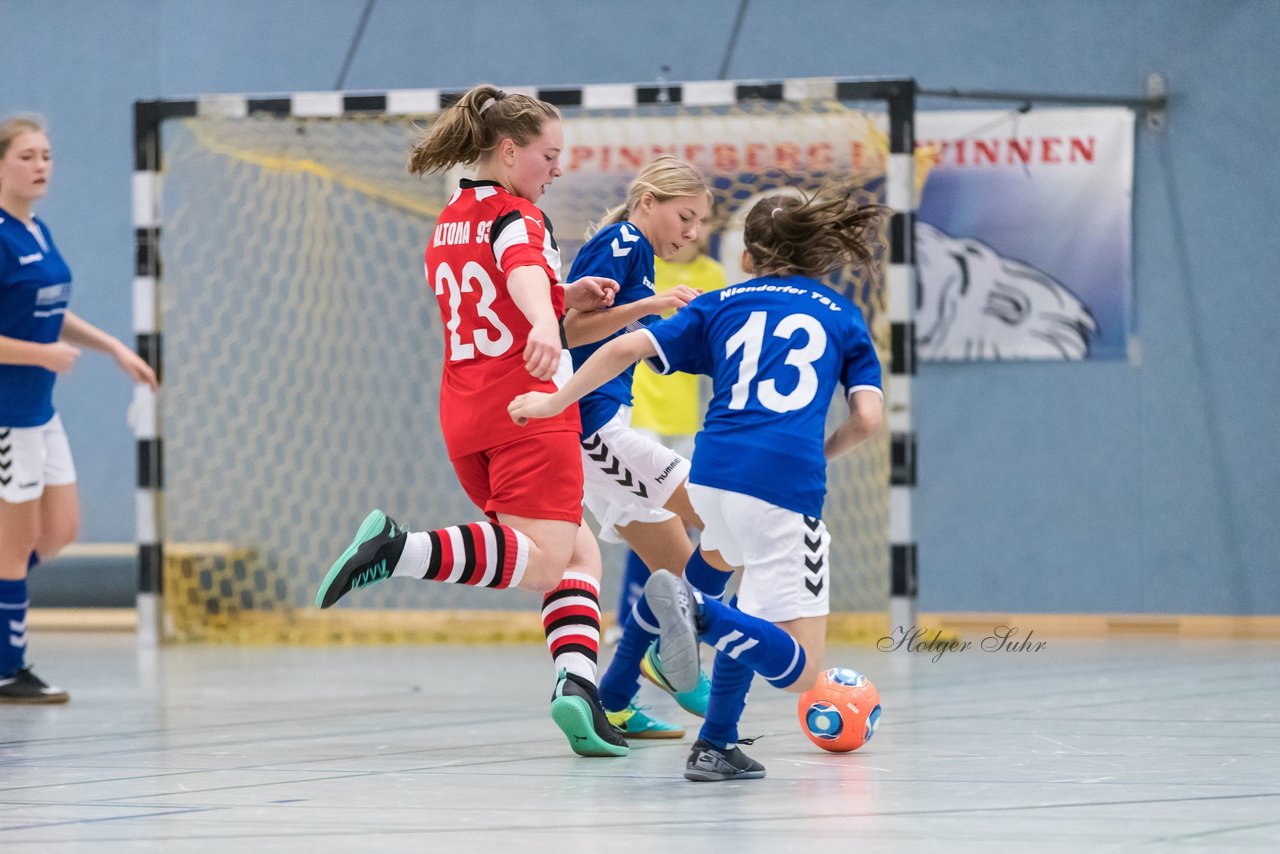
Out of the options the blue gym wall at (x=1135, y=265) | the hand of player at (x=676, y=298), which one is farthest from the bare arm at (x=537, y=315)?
the blue gym wall at (x=1135, y=265)

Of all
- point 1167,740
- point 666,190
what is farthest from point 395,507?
point 1167,740

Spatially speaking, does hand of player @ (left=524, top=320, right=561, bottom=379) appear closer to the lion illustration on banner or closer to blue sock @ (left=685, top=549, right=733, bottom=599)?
blue sock @ (left=685, top=549, right=733, bottom=599)

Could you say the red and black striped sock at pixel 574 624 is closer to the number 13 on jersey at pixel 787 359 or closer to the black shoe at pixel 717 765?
the black shoe at pixel 717 765

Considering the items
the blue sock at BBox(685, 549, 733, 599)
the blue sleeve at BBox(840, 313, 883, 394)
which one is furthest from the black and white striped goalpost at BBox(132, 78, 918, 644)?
the blue sleeve at BBox(840, 313, 883, 394)

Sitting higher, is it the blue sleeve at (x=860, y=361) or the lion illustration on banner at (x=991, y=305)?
the lion illustration on banner at (x=991, y=305)

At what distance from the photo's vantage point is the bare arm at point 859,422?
309 centimetres

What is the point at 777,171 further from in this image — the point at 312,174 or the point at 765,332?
the point at 765,332

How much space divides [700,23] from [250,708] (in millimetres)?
4388

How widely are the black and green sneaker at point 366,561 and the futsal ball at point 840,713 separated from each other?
3.14 feet

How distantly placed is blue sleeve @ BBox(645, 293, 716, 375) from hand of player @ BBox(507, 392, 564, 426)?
210mm

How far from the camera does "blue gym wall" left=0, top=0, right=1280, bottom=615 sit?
7367 mm

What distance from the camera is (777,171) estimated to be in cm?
739

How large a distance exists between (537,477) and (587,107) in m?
3.71

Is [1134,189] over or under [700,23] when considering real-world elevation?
under
